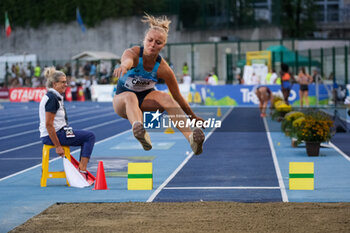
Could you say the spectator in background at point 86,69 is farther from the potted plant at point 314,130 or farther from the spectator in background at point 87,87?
the potted plant at point 314,130

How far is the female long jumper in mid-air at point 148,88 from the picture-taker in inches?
240

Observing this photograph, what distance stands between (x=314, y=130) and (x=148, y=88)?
8.83 m

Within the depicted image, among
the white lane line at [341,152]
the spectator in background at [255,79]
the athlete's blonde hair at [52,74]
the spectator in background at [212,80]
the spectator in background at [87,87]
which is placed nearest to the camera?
the athlete's blonde hair at [52,74]

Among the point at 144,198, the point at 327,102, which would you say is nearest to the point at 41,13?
the point at 327,102

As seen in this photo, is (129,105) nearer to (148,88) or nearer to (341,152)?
(148,88)

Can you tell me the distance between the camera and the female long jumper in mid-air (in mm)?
6084

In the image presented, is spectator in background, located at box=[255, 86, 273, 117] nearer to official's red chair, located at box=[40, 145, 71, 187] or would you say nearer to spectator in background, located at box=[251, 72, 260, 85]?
spectator in background, located at box=[251, 72, 260, 85]

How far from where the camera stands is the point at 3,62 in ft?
148

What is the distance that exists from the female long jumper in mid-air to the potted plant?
27.7ft

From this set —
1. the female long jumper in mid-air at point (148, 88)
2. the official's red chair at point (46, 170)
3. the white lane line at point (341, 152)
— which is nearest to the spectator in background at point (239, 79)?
the white lane line at point (341, 152)

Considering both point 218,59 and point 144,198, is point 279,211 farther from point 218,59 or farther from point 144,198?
point 218,59

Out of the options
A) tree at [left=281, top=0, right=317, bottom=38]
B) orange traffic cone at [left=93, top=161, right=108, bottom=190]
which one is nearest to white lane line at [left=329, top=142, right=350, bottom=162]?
orange traffic cone at [left=93, top=161, right=108, bottom=190]

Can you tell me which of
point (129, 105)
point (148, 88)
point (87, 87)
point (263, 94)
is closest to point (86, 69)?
point (87, 87)

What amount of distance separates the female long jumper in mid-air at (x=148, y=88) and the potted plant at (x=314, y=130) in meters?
8.43
